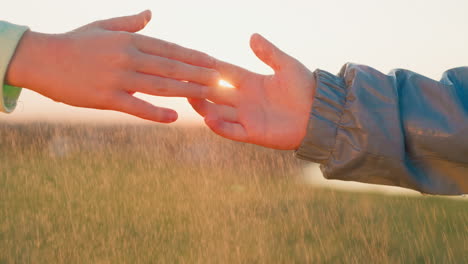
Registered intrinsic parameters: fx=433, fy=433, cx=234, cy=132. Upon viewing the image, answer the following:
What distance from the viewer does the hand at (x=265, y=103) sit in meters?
2.22

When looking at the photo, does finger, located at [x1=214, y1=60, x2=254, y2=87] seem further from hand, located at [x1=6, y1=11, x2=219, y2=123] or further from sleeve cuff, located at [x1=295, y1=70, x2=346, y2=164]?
sleeve cuff, located at [x1=295, y1=70, x2=346, y2=164]

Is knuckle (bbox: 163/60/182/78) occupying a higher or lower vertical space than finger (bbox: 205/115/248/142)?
higher

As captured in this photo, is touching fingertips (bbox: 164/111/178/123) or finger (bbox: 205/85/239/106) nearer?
touching fingertips (bbox: 164/111/178/123)

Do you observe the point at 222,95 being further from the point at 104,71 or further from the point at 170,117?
the point at 104,71

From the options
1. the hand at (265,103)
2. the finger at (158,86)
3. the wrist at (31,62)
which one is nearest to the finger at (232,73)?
the hand at (265,103)

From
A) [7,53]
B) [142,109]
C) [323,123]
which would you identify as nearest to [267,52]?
[323,123]

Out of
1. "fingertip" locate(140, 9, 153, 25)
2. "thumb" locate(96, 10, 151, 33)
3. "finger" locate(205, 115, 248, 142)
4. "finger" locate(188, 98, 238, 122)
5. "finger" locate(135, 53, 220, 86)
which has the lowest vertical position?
"finger" locate(205, 115, 248, 142)

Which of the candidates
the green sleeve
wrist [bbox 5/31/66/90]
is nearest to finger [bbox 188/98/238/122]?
wrist [bbox 5/31/66/90]

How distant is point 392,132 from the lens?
2031mm

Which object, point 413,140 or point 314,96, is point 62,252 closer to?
point 314,96

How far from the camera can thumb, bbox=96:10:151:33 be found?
2279 millimetres

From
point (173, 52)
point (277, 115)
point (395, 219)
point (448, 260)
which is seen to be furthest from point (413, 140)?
point (395, 219)

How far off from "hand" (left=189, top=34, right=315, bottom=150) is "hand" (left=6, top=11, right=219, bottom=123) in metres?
0.15

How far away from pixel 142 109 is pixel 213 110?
0.40 m
